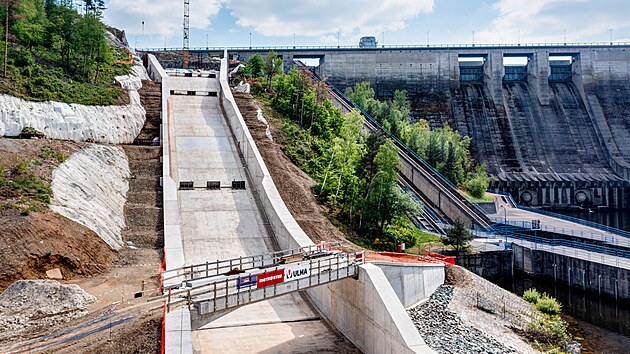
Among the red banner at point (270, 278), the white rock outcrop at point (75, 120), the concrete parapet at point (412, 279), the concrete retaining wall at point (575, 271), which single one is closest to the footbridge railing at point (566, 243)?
the concrete retaining wall at point (575, 271)

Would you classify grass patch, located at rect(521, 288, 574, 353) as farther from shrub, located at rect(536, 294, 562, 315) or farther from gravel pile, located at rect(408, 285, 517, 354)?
gravel pile, located at rect(408, 285, 517, 354)

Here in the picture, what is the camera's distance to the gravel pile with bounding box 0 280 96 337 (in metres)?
15.9

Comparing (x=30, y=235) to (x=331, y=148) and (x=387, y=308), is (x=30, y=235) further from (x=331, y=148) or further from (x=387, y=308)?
(x=331, y=148)

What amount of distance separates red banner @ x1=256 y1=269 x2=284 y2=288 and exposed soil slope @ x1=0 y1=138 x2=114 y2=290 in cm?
765

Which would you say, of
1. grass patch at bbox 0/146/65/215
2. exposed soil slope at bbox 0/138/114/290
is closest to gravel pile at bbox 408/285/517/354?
exposed soil slope at bbox 0/138/114/290

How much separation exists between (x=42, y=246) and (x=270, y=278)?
29.7ft

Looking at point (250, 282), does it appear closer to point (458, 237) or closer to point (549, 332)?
point (549, 332)

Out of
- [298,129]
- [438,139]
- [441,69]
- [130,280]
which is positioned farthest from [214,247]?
[441,69]

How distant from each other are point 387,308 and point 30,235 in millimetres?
13560

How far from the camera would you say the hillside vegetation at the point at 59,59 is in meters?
33.9

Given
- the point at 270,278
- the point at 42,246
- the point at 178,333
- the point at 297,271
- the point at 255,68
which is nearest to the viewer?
the point at 178,333

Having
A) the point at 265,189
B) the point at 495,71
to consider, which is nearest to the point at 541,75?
the point at 495,71

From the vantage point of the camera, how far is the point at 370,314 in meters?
18.4

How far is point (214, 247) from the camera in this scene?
2562cm
